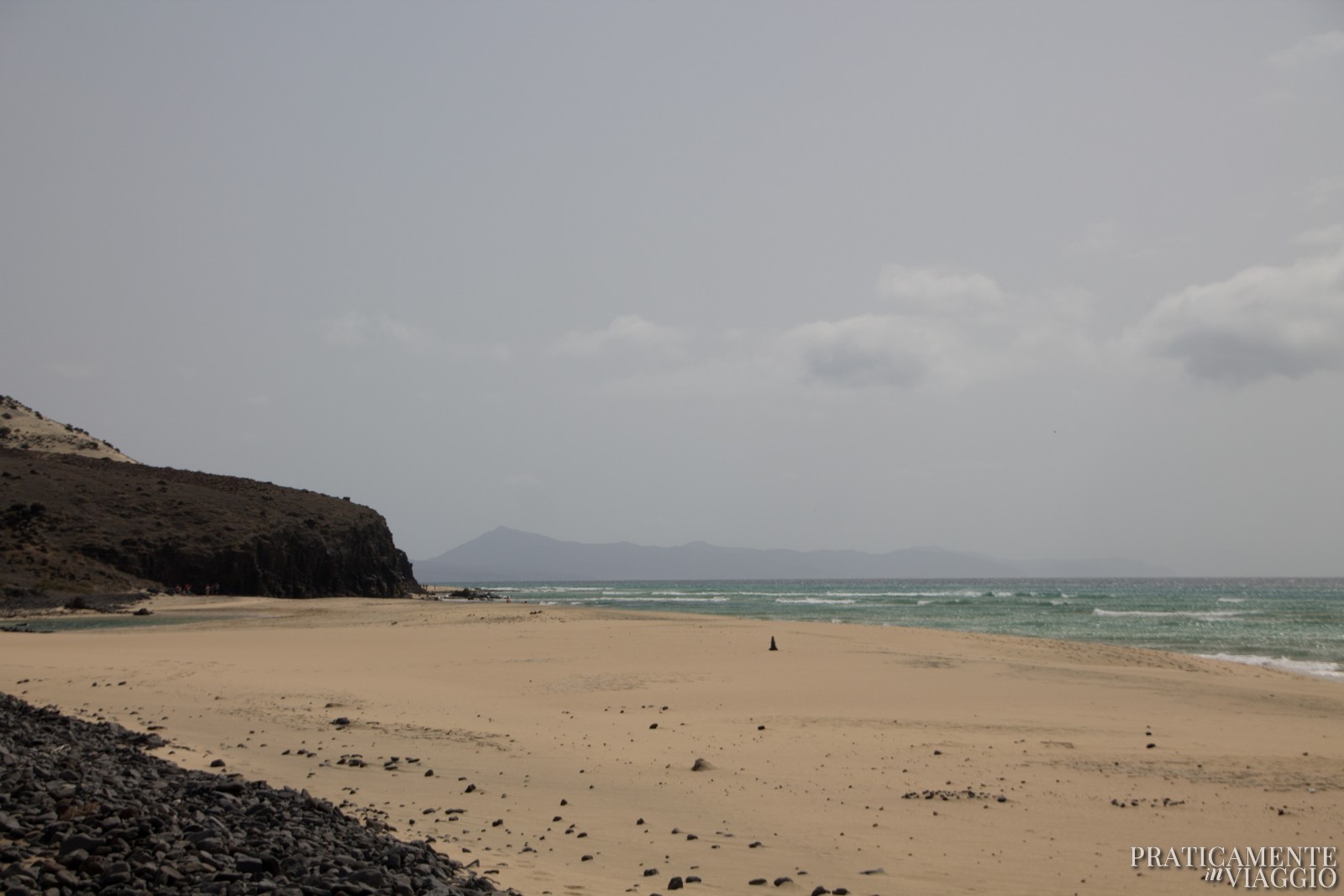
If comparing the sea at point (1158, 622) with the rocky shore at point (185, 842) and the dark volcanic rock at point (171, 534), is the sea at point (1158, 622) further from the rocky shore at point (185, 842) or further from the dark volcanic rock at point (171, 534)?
the rocky shore at point (185, 842)

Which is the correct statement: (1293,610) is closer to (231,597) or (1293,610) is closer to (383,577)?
(383,577)

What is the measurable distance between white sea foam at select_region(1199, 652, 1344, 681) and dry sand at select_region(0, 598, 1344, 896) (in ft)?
9.76

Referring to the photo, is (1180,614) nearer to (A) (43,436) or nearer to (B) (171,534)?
(B) (171,534)

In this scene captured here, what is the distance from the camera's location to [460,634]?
25.5 metres

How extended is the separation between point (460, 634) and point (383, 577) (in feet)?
100

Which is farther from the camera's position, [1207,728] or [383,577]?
[383,577]

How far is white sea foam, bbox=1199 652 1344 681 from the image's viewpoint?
23.1 metres

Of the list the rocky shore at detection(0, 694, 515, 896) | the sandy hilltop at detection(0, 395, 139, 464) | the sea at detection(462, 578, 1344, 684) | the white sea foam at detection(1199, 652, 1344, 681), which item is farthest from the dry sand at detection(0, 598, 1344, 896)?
the sandy hilltop at detection(0, 395, 139, 464)

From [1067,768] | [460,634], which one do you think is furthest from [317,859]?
[460,634]

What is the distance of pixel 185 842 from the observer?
18.0 feet

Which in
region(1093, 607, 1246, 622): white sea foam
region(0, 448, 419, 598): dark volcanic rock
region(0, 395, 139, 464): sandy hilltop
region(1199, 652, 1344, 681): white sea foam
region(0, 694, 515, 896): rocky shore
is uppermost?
region(0, 395, 139, 464): sandy hilltop

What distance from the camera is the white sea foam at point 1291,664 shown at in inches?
909

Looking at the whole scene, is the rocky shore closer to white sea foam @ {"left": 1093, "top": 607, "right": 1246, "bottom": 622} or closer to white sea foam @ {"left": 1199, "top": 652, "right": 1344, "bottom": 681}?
white sea foam @ {"left": 1199, "top": 652, "right": 1344, "bottom": 681}

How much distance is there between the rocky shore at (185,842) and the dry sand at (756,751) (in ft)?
2.48
